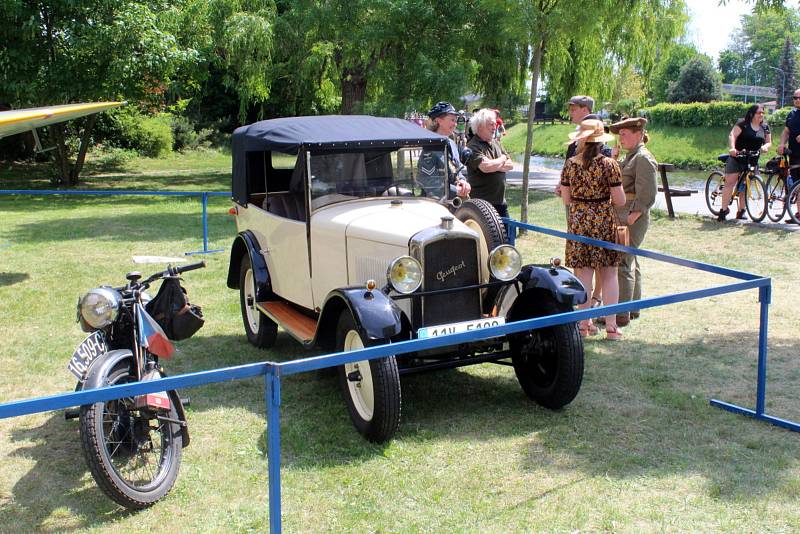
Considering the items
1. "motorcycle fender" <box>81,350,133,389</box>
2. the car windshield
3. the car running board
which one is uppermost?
the car windshield

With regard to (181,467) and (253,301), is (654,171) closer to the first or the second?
(253,301)

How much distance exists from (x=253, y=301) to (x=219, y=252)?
4913mm

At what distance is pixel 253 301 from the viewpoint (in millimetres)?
6855

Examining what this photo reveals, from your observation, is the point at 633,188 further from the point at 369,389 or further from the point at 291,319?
the point at 369,389

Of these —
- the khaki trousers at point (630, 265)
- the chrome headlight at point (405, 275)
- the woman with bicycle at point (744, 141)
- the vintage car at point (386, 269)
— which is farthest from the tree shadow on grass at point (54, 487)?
the woman with bicycle at point (744, 141)

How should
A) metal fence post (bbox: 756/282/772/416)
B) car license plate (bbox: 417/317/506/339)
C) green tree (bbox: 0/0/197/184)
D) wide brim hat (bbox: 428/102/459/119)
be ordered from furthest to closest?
green tree (bbox: 0/0/197/184)
wide brim hat (bbox: 428/102/459/119)
metal fence post (bbox: 756/282/772/416)
car license plate (bbox: 417/317/506/339)

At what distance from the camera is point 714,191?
13227 mm

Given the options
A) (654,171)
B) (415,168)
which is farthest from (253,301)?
(654,171)

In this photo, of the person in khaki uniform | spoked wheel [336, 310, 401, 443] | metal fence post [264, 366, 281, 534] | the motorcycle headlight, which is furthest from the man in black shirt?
metal fence post [264, 366, 281, 534]

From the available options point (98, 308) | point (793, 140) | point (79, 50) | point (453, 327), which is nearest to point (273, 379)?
point (98, 308)

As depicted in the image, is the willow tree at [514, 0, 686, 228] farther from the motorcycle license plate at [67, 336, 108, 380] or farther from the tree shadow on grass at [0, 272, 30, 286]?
the motorcycle license plate at [67, 336, 108, 380]

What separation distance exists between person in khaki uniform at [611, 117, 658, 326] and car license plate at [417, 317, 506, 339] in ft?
9.07

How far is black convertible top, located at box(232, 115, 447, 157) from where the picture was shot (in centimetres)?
579

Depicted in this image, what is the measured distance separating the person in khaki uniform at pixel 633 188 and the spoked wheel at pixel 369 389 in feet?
10.9
